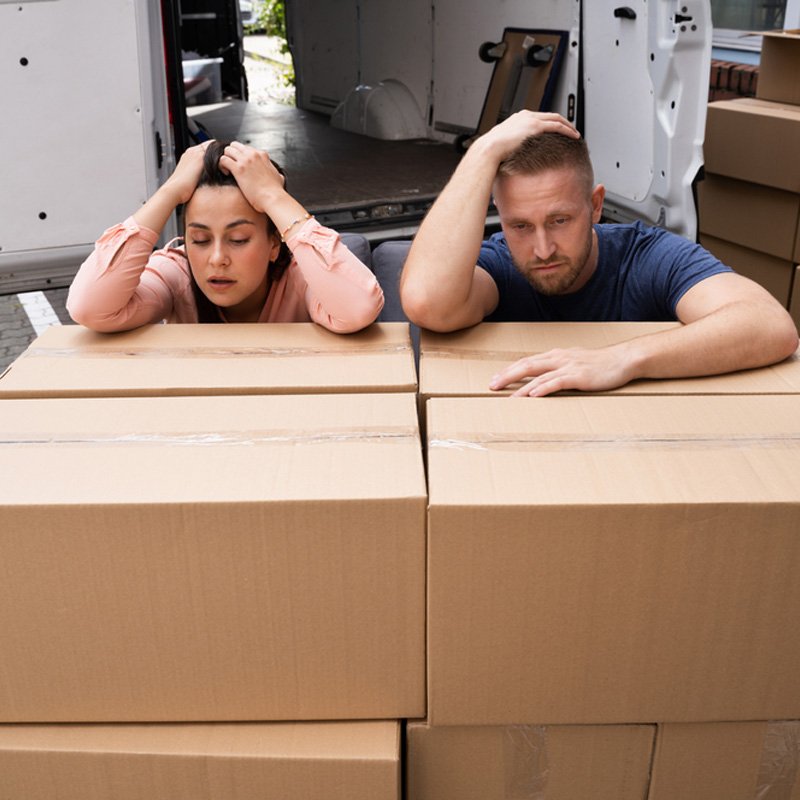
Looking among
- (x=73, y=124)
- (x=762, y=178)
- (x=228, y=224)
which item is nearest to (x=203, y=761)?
(x=228, y=224)

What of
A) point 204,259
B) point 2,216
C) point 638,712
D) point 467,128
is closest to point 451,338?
point 204,259

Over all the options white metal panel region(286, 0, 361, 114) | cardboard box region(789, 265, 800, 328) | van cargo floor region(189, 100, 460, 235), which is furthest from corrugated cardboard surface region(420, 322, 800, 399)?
white metal panel region(286, 0, 361, 114)

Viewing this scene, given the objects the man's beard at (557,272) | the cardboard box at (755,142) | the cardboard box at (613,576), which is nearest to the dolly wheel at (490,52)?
the cardboard box at (755,142)

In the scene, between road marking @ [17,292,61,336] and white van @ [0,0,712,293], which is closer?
white van @ [0,0,712,293]

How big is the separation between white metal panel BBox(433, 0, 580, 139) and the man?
2094 mm

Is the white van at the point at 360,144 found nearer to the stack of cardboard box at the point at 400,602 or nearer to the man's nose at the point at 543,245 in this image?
the man's nose at the point at 543,245

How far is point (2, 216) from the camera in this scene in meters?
3.00

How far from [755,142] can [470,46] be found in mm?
1976

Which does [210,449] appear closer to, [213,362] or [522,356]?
[213,362]

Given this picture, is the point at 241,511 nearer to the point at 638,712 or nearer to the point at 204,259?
the point at 638,712

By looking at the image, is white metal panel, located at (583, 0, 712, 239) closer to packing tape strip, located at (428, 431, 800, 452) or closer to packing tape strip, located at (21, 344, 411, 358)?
packing tape strip, located at (21, 344, 411, 358)

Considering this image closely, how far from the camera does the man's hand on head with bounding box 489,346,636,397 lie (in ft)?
4.92

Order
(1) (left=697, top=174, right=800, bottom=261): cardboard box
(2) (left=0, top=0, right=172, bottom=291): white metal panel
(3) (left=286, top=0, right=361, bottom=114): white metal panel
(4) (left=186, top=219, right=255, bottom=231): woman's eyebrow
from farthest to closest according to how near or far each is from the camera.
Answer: (3) (left=286, top=0, right=361, bottom=114): white metal panel → (1) (left=697, top=174, right=800, bottom=261): cardboard box → (2) (left=0, top=0, right=172, bottom=291): white metal panel → (4) (left=186, top=219, right=255, bottom=231): woman's eyebrow

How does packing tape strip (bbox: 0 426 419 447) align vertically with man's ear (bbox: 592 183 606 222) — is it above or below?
below
